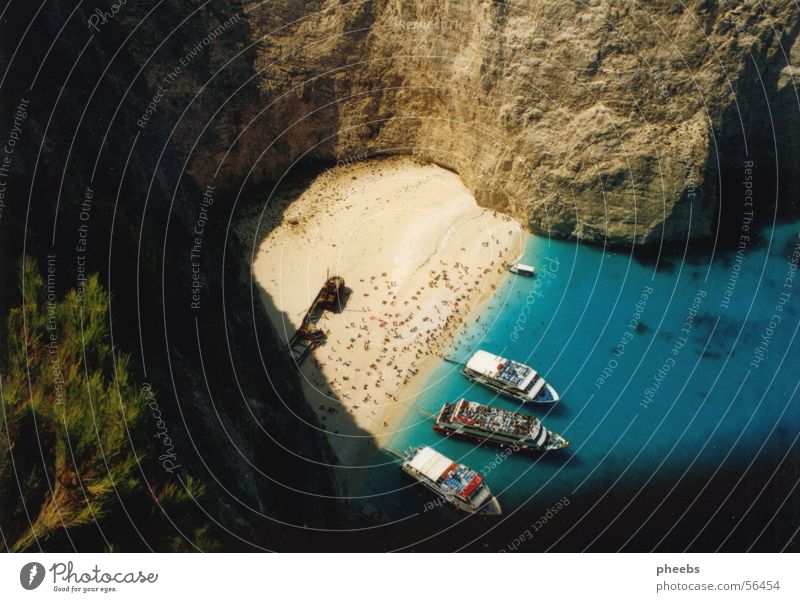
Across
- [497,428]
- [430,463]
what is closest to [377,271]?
[497,428]

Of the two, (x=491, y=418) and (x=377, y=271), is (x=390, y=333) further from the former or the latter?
(x=491, y=418)

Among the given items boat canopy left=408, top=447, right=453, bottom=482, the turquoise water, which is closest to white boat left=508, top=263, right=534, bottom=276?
the turquoise water

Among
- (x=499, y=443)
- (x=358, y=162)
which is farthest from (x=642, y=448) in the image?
(x=358, y=162)

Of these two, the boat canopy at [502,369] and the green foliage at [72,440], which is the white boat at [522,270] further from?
the green foliage at [72,440]

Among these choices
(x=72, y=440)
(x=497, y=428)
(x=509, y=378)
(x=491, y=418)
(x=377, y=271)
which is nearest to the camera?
(x=72, y=440)

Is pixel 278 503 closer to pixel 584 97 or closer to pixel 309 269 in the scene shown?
pixel 309 269
